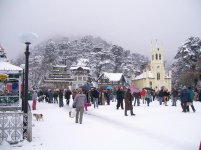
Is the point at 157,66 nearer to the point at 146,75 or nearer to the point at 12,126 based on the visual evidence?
the point at 146,75

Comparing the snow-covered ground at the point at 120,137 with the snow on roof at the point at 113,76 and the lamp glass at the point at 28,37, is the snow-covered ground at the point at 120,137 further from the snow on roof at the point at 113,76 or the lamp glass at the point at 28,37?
the snow on roof at the point at 113,76

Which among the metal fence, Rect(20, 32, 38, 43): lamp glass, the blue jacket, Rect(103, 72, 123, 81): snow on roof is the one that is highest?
Rect(103, 72, 123, 81): snow on roof

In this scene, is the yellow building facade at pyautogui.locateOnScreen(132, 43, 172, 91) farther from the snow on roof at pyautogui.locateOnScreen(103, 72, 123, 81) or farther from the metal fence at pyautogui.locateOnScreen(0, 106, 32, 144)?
the metal fence at pyautogui.locateOnScreen(0, 106, 32, 144)

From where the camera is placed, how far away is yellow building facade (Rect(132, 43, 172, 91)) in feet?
308

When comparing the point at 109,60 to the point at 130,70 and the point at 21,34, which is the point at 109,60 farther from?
the point at 21,34

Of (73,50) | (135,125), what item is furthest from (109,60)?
(135,125)

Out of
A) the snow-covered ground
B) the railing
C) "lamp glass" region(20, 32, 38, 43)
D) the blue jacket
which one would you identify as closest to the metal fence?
the snow-covered ground

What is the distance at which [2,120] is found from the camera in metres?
9.92

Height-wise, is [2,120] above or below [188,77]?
below

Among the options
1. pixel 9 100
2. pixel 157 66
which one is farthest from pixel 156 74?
pixel 9 100

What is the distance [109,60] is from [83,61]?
354 inches

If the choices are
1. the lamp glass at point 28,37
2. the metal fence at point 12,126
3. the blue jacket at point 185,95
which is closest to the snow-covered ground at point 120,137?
the metal fence at point 12,126

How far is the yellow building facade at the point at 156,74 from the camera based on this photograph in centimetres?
9381

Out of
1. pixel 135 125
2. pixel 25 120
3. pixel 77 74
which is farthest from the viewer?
pixel 77 74
